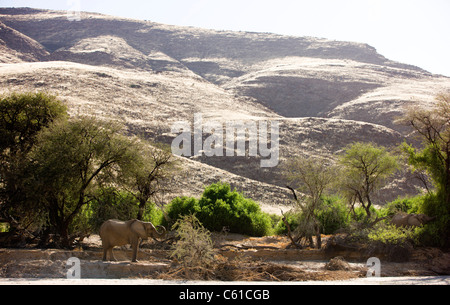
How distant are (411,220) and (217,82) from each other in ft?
328

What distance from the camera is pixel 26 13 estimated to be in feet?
499

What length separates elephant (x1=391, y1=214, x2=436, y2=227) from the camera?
1477cm

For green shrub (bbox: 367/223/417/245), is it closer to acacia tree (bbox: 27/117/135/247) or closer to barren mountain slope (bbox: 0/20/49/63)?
acacia tree (bbox: 27/117/135/247)

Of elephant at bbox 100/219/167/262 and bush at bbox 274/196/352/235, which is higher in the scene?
elephant at bbox 100/219/167/262

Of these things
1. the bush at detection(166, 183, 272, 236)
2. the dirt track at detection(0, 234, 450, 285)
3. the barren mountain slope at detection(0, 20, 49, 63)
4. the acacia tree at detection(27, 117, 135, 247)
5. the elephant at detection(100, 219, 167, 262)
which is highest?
the barren mountain slope at detection(0, 20, 49, 63)

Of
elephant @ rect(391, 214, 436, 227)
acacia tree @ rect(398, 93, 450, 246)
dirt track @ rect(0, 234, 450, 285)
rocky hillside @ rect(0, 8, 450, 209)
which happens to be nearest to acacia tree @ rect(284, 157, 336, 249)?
elephant @ rect(391, 214, 436, 227)

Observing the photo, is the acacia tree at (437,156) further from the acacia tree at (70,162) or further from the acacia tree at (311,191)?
the acacia tree at (70,162)

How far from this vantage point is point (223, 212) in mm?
21859

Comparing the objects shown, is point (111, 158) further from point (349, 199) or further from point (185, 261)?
point (349, 199)

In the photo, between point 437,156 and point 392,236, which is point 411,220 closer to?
point 392,236

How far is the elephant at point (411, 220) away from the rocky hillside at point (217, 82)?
38.8ft

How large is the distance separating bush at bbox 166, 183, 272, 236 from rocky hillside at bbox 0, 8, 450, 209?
6265mm

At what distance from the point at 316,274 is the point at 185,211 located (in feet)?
42.4
